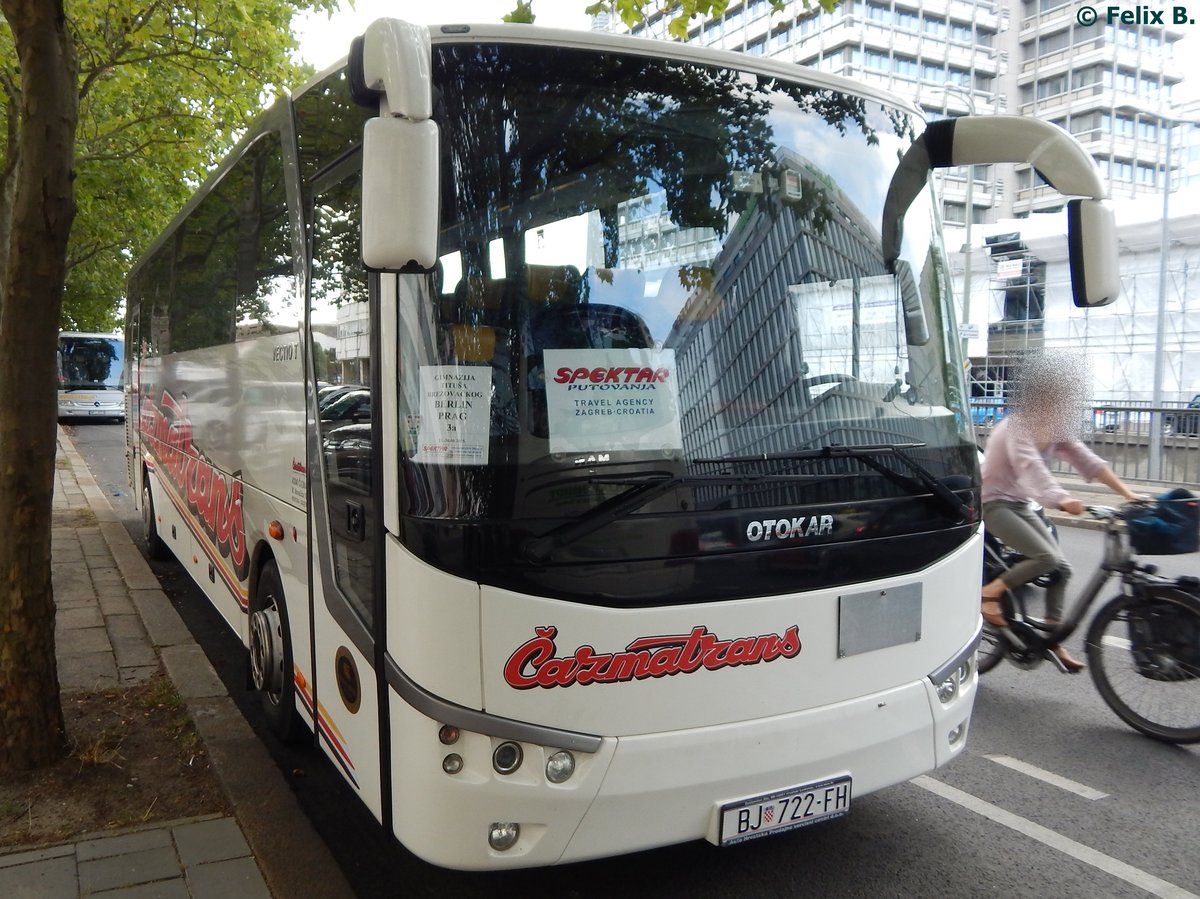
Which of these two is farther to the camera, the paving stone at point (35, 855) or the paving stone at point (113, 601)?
the paving stone at point (113, 601)

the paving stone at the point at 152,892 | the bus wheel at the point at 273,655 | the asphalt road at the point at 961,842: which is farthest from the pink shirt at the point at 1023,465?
the paving stone at the point at 152,892

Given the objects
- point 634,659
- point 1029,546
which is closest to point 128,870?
point 634,659

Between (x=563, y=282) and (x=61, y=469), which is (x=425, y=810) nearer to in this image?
(x=563, y=282)

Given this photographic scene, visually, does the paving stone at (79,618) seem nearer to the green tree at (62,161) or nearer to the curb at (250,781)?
the curb at (250,781)

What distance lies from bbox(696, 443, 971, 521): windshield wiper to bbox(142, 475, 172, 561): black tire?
25.8 feet

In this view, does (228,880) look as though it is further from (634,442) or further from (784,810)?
(634,442)

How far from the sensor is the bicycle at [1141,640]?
16.0 ft

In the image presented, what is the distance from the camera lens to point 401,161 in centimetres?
277

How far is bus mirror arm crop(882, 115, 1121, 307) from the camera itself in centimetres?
380

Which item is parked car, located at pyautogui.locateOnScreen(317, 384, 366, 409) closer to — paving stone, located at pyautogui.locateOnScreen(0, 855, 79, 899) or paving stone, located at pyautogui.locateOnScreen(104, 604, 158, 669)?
paving stone, located at pyautogui.locateOnScreen(0, 855, 79, 899)

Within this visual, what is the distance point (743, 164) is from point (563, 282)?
805 millimetres

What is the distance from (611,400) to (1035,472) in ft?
10.8

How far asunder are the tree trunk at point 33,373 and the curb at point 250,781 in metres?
0.74

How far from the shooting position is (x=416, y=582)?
3.03m
